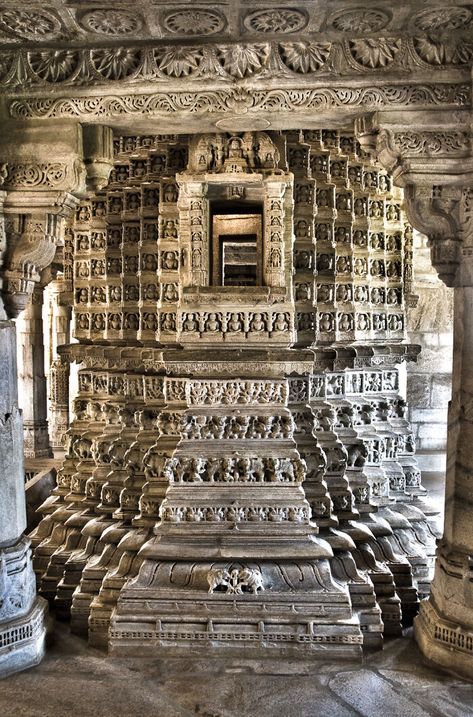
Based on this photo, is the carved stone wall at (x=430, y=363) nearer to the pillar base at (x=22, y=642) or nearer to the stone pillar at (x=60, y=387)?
the stone pillar at (x=60, y=387)

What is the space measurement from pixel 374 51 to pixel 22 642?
4.72m

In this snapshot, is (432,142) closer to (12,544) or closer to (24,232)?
(24,232)

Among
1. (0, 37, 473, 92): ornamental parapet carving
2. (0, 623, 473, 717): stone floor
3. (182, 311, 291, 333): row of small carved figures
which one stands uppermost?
(0, 37, 473, 92): ornamental parapet carving

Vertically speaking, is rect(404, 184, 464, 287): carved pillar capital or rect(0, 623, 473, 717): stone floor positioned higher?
rect(404, 184, 464, 287): carved pillar capital

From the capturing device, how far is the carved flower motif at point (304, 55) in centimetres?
478

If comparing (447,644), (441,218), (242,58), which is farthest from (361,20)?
(447,644)

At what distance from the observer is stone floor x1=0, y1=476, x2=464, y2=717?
4.51 meters

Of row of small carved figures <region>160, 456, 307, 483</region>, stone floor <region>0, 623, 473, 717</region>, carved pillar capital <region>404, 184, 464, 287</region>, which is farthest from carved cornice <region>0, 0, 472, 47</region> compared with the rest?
stone floor <region>0, 623, 473, 717</region>

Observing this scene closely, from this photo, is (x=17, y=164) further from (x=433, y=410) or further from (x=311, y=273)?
(x=433, y=410)

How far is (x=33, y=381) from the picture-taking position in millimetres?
11445

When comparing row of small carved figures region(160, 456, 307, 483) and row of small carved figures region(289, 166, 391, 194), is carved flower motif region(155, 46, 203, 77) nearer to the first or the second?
row of small carved figures region(289, 166, 391, 194)

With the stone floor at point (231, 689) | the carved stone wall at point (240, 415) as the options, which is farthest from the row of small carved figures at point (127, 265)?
the stone floor at point (231, 689)

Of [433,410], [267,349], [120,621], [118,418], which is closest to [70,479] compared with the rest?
[118,418]

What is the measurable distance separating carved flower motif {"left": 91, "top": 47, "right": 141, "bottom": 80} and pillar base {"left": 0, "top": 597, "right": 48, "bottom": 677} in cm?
385
